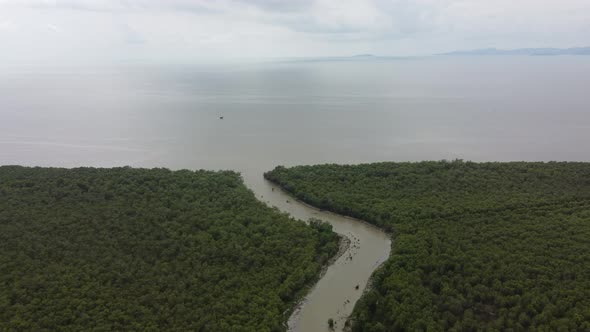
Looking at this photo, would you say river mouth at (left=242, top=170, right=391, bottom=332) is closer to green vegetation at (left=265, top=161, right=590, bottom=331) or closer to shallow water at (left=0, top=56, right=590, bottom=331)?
shallow water at (left=0, top=56, right=590, bottom=331)

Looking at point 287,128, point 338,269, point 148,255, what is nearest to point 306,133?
point 287,128

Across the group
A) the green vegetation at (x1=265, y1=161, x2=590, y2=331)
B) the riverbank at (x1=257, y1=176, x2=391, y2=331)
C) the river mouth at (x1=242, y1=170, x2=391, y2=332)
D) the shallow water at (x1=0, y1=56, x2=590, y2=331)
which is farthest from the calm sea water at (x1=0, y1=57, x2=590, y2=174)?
the riverbank at (x1=257, y1=176, x2=391, y2=331)

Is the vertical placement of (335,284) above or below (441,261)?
below

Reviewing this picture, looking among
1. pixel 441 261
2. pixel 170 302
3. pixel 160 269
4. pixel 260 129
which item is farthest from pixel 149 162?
pixel 441 261

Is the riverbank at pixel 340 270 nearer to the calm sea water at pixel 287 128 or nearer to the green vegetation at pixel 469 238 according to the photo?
the green vegetation at pixel 469 238

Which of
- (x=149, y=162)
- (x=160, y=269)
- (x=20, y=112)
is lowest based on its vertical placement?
(x=160, y=269)

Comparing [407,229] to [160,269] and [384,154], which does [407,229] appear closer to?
[160,269]
